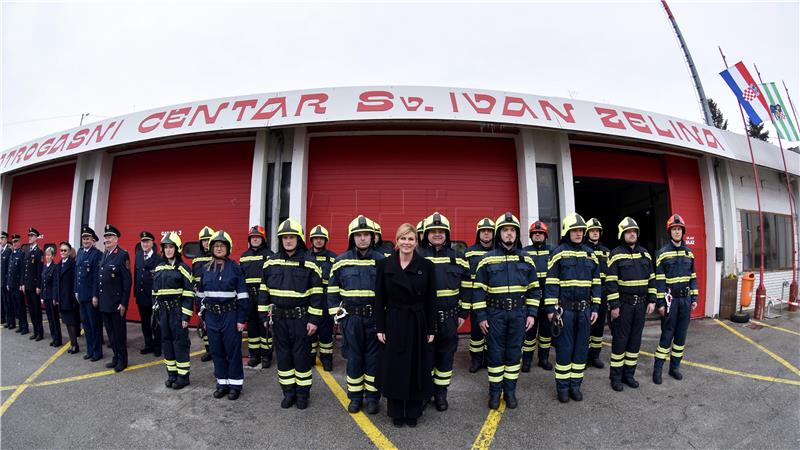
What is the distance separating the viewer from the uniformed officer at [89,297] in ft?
18.6

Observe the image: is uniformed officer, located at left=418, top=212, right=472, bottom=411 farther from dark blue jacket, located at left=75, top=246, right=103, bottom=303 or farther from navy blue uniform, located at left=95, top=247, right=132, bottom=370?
dark blue jacket, located at left=75, top=246, right=103, bottom=303

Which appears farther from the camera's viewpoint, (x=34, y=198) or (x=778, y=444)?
(x=34, y=198)

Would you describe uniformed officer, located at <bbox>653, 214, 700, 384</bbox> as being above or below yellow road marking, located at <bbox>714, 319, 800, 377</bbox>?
above

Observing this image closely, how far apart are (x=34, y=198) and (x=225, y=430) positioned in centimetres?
1263

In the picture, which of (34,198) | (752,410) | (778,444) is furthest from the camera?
(34,198)

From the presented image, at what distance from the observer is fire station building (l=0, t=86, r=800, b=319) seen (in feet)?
21.7

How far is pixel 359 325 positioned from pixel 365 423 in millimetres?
1045

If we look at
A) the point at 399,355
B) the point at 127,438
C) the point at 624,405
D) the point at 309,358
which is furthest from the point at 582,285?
the point at 127,438

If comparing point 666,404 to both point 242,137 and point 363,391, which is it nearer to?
point 363,391

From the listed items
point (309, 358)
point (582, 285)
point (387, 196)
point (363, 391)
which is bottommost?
point (363, 391)

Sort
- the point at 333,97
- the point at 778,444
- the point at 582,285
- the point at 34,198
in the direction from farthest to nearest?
the point at 34,198 < the point at 333,97 < the point at 582,285 < the point at 778,444

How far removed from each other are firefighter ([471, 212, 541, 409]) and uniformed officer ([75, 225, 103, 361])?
640 cm

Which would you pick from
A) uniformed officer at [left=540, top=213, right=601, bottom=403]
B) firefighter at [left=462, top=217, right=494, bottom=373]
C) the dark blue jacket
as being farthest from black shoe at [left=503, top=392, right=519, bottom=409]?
the dark blue jacket

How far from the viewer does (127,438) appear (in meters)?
3.40
